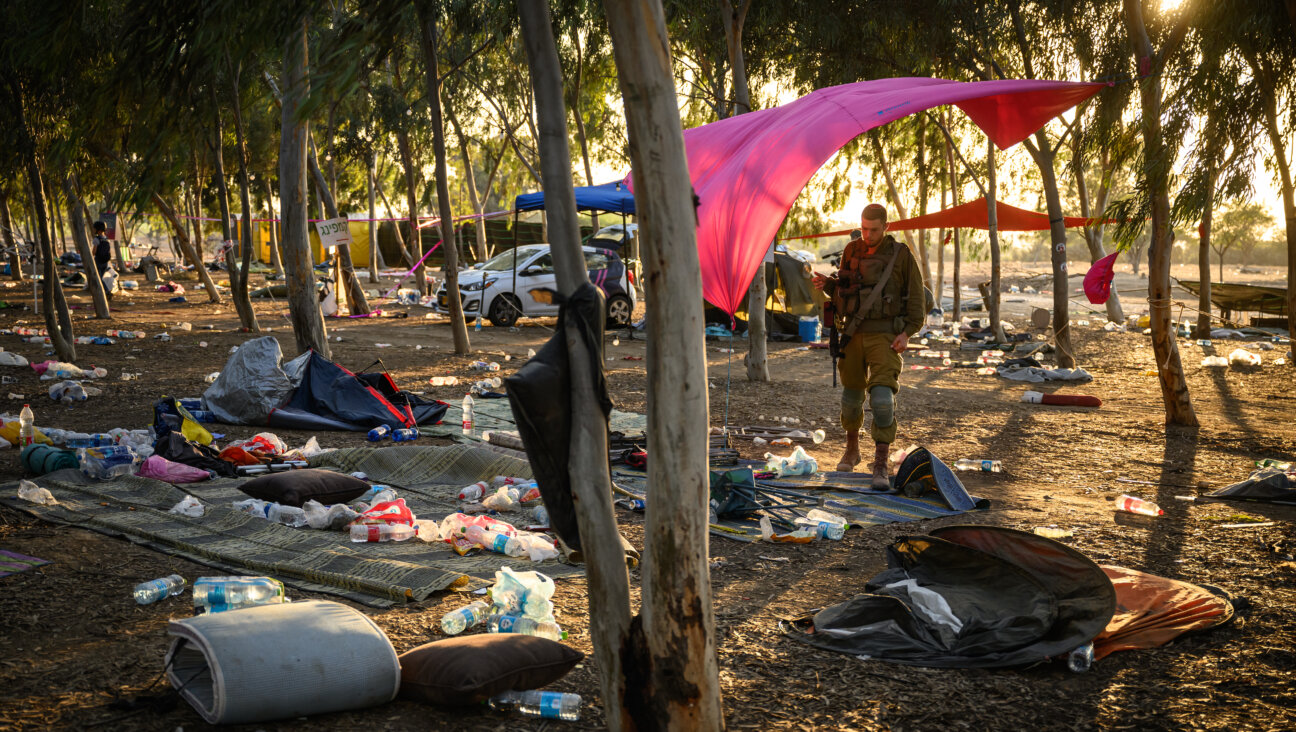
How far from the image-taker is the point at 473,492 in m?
6.00

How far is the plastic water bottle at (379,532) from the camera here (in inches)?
197

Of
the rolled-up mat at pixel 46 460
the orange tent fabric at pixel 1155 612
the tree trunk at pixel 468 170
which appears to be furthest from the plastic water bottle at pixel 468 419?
the tree trunk at pixel 468 170

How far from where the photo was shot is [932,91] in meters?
6.66

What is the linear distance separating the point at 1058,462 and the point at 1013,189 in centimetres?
1876

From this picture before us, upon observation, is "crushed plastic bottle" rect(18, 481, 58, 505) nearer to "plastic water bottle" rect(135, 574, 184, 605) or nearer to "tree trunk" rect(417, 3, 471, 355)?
"plastic water bottle" rect(135, 574, 184, 605)

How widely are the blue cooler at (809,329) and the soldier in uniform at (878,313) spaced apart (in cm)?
1214

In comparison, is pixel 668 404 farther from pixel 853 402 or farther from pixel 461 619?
pixel 853 402

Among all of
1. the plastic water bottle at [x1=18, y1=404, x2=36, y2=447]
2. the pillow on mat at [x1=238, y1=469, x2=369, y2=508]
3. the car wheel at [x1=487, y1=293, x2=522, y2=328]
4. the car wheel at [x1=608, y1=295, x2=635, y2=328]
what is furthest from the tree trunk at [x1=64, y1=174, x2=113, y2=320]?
the pillow on mat at [x1=238, y1=469, x2=369, y2=508]

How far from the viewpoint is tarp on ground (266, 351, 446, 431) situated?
330 inches

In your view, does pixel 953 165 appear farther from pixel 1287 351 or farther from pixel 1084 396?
pixel 1084 396

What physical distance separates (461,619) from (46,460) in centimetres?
405

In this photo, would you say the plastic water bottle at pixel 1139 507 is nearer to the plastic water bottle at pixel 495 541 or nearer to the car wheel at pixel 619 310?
the plastic water bottle at pixel 495 541

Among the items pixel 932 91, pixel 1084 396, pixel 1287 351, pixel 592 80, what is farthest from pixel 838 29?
pixel 592 80

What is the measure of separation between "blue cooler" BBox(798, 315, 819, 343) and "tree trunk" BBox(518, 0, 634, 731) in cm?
1640
